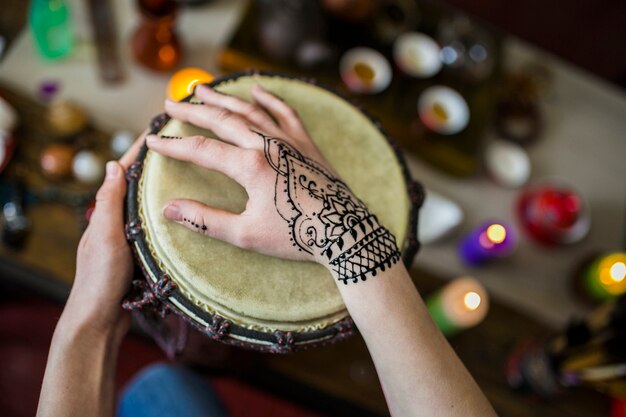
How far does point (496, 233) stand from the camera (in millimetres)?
1273

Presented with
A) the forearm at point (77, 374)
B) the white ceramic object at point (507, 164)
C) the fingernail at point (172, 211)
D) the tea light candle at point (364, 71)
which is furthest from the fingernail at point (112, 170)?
the white ceramic object at point (507, 164)

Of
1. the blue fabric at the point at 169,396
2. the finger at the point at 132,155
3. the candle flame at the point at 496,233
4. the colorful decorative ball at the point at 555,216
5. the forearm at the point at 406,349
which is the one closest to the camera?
the forearm at the point at 406,349

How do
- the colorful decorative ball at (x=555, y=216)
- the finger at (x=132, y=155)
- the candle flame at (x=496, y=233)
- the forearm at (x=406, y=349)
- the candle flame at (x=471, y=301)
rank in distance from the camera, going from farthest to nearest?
the colorful decorative ball at (x=555, y=216)
the candle flame at (x=496, y=233)
the candle flame at (x=471, y=301)
the finger at (x=132, y=155)
the forearm at (x=406, y=349)

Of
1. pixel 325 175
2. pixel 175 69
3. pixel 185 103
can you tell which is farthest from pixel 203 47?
pixel 325 175

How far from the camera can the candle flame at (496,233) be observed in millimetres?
1271

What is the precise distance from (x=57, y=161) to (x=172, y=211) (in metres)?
0.70

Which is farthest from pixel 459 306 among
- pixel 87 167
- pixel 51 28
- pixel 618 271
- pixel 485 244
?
pixel 51 28

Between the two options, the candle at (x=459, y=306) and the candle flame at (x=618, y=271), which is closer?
the candle at (x=459, y=306)

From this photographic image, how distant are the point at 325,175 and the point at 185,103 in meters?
0.23

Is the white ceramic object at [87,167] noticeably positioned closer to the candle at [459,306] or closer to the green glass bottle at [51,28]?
the green glass bottle at [51,28]

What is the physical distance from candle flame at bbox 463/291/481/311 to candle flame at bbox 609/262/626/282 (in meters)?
0.43

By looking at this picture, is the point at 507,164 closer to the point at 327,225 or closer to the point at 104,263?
the point at 327,225

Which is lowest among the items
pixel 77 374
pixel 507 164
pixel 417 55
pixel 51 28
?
pixel 77 374

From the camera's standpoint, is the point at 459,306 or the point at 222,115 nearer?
the point at 222,115
